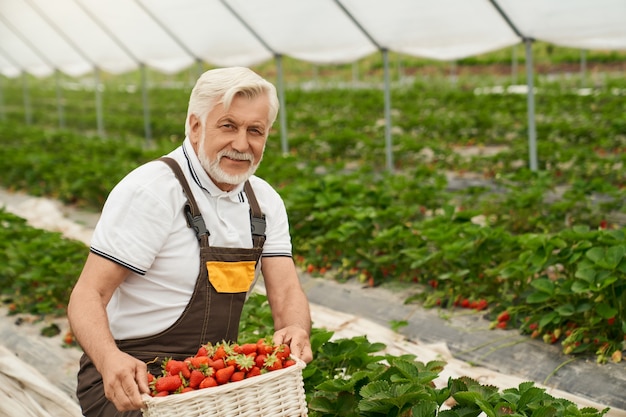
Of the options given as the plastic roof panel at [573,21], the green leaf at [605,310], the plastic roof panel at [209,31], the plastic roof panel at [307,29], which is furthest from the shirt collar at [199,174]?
the plastic roof panel at [209,31]

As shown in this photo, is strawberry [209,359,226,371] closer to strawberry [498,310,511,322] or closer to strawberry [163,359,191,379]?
strawberry [163,359,191,379]

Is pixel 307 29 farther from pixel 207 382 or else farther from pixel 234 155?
pixel 207 382

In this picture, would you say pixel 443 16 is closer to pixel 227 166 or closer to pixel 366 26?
pixel 366 26

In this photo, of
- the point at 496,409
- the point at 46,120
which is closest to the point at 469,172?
the point at 496,409

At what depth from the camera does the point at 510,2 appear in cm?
A: 570

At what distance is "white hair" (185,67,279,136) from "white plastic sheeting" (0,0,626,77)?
13.1 ft

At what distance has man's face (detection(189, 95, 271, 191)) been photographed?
2.05 m

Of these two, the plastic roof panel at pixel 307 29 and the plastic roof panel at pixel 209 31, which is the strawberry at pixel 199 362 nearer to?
the plastic roof panel at pixel 307 29

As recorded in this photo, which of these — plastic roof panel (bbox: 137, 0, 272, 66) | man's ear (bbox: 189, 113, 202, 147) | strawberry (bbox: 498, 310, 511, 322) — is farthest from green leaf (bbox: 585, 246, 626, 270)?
plastic roof panel (bbox: 137, 0, 272, 66)

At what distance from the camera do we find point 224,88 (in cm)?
201

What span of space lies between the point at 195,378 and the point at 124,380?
17 cm

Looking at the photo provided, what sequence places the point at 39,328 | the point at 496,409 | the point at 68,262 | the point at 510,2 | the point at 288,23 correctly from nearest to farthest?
the point at 496,409 < the point at 39,328 < the point at 68,262 < the point at 510,2 < the point at 288,23

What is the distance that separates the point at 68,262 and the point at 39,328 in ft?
1.46

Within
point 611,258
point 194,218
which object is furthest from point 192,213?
point 611,258
